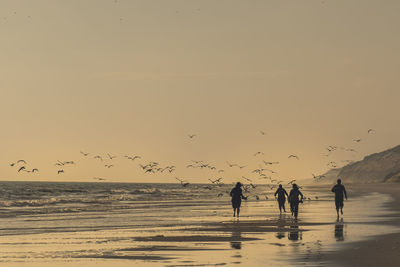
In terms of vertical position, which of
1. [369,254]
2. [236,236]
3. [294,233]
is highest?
[294,233]

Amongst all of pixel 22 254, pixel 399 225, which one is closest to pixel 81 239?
pixel 22 254

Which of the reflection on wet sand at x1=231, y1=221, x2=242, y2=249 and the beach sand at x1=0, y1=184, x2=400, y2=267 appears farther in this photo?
the reflection on wet sand at x1=231, y1=221, x2=242, y2=249

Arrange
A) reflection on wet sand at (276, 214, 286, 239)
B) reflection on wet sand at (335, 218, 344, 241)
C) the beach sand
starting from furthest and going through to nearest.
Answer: reflection on wet sand at (276, 214, 286, 239)
reflection on wet sand at (335, 218, 344, 241)
the beach sand

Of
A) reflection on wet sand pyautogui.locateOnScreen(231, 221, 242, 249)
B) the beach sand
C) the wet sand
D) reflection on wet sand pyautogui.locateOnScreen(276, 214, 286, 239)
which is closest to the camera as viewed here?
the wet sand

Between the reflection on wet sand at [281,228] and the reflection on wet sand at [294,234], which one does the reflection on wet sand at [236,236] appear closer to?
the reflection on wet sand at [281,228]

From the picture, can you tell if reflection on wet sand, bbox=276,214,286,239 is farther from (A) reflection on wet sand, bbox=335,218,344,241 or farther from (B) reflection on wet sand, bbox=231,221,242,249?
(A) reflection on wet sand, bbox=335,218,344,241

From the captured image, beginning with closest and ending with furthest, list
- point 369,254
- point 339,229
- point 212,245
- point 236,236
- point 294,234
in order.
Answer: point 369,254, point 212,245, point 236,236, point 294,234, point 339,229

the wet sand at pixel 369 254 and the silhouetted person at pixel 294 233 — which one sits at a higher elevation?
the silhouetted person at pixel 294 233

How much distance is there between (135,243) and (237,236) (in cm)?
395

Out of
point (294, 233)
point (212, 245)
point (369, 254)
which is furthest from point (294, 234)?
point (369, 254)

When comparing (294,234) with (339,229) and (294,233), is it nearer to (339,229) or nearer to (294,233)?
(294,233)

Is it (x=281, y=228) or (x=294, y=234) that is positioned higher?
(x=281, y=228)

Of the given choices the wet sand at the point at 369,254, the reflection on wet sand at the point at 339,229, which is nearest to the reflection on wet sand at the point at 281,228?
the reflection on wet sand at the point at 339,229

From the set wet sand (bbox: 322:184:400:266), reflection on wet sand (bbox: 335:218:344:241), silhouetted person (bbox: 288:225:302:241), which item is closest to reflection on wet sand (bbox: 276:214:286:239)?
silhouetted person (bbox: 288:225:302:241)
